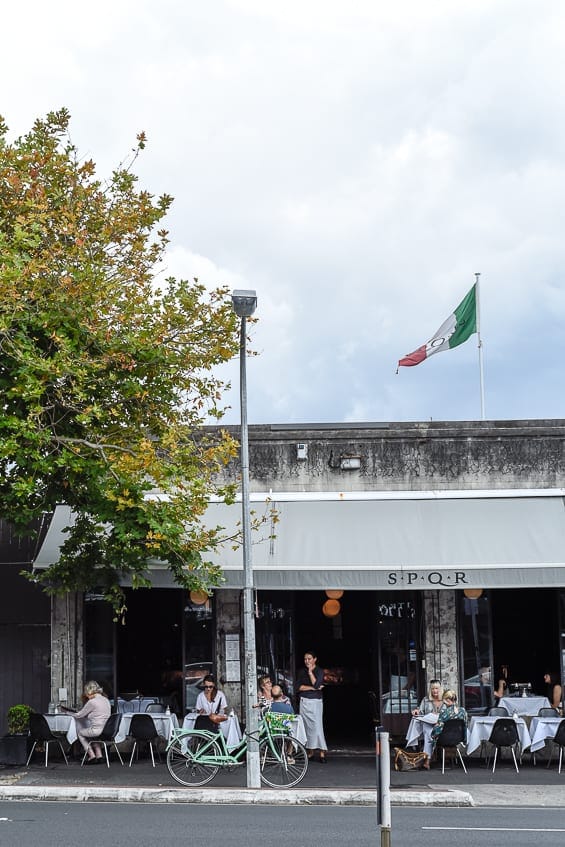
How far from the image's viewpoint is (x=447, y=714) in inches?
621

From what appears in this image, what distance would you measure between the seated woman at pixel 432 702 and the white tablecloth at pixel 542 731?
4.86 ft

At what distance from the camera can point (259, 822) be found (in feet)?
37.6

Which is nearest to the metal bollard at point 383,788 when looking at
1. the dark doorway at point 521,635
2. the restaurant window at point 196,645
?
the restaurant window at point 196,645

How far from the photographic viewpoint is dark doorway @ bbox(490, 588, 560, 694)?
874 inches

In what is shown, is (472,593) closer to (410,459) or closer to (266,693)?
(410,459)

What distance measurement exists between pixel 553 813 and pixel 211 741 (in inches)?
176

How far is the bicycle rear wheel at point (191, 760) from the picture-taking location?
13.9 meters

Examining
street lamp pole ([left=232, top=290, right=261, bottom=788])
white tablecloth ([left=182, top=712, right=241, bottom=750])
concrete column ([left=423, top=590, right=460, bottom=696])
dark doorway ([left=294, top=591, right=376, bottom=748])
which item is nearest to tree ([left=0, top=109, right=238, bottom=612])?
street lamp pole ([left=232, top=290, right=261, bottom=788])

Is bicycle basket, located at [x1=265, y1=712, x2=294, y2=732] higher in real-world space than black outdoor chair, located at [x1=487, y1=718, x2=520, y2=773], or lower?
higher

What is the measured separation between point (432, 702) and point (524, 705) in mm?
1963

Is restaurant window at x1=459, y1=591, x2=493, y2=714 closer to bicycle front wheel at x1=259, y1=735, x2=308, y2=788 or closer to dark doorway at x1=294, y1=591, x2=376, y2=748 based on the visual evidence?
dark doorway at x1=294, y1=591, x2=376, y2=748

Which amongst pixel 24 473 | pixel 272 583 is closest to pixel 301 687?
pixel 272 583

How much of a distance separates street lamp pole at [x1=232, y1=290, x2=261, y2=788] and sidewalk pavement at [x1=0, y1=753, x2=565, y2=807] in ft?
1.43

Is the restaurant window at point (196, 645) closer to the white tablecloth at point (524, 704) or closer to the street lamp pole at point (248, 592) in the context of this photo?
the street lamp pole at point (248, 592)
